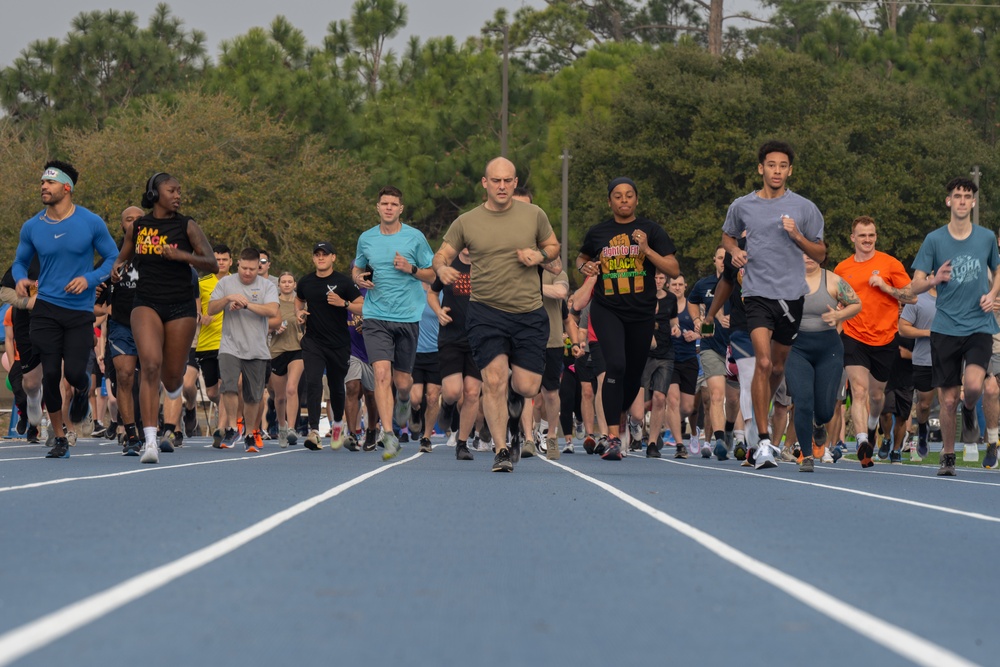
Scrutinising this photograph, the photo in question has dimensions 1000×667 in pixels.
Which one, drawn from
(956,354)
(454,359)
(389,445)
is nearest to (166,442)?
(389,445)

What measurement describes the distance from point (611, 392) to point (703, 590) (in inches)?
323

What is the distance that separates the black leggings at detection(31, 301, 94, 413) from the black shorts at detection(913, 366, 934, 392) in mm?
8506

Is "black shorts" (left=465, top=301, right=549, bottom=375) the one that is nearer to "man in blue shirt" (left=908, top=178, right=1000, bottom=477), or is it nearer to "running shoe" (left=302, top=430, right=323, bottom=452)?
"man in blue shirt" (left=908, top=178, right=1000, bottom=477)

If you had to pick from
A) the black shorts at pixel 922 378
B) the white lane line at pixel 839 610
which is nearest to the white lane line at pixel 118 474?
the white lane line at pixel 839 610

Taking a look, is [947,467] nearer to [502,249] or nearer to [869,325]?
[869,325]

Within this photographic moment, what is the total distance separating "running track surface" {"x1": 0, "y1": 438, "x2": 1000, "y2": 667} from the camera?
14.5 ft

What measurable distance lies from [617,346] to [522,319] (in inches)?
67.6

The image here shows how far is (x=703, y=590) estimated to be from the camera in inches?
217

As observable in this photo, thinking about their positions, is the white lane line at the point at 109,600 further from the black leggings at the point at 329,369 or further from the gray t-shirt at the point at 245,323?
the gray t-shirt at the point at 245,323

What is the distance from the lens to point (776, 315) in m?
12.9

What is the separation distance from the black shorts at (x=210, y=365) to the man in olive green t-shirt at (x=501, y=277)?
22.3 feet

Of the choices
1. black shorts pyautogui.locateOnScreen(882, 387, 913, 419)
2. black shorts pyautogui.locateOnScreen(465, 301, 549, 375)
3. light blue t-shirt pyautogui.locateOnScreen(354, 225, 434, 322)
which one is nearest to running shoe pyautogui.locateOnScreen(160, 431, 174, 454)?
light blue t-shirt pyautogui.locateOnScreen(354, 225, 434, 322)

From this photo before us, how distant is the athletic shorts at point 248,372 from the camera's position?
17516 mm

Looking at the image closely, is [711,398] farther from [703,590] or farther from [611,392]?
[703,590]
